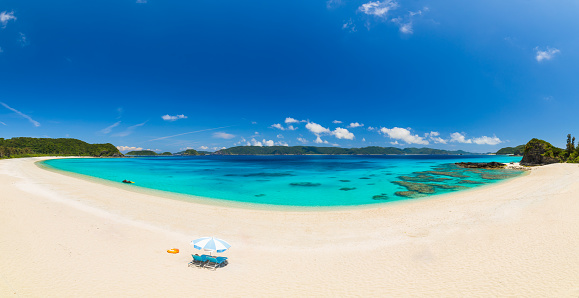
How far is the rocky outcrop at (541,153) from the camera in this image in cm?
7219

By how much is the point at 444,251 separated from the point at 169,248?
44.8ft

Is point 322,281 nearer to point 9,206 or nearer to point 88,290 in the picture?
point 88,290

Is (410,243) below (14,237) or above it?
below

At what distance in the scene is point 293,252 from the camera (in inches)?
439

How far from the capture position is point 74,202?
63.2ft

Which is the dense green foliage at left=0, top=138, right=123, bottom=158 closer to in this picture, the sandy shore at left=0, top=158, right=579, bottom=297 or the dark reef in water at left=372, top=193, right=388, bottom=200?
the sandy shore at left=0, top=158, right=579, bottom=297

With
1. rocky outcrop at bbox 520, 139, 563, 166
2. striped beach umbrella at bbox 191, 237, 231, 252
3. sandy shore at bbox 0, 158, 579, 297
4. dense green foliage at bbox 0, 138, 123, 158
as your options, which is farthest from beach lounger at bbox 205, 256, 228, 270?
dense green foliage at bbox 0, 138, 123, 158

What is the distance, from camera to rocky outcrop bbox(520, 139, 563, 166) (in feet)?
237

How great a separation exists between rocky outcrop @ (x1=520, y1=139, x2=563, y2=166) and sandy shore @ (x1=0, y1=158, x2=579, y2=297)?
81.5 meters

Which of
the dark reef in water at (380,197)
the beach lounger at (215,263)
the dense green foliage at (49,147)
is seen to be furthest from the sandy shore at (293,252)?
the dense green foliage at (49,147)

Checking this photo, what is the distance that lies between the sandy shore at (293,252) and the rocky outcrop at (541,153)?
81.5m

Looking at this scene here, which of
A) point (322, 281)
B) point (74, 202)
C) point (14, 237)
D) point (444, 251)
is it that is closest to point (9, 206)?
point (74, 202)

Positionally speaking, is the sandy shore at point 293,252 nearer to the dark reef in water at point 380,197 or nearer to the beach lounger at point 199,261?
the beach lounger at point 199,261

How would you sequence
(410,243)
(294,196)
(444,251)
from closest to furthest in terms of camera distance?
(444,251)
(410,243)
(294,196)
